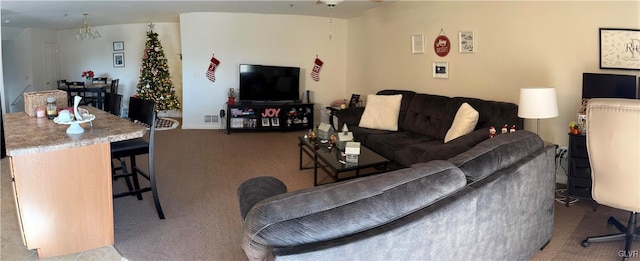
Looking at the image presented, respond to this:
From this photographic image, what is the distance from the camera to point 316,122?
7.80 metres

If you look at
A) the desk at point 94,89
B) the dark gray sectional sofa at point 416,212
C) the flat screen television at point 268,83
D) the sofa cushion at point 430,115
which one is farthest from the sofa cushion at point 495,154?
the desk at point 94,89

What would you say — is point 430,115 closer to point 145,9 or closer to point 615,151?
point 615,151

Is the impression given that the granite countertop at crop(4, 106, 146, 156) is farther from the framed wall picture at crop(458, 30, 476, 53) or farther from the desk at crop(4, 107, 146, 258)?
the framed wall picture at crop(458, 30, 476, 53)

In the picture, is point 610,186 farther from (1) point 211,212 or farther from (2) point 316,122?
(2) point 316,122

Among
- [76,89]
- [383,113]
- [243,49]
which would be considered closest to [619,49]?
[383,113]

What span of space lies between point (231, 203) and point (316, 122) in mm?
4426

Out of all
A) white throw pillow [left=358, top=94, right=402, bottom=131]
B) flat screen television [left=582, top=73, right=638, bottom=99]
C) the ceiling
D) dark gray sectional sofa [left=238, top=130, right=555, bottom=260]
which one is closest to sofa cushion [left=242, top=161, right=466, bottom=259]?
dark gray sectional sofa [left=238, top=130, right=555, bottom=260]

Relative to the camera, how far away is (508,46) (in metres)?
4.21

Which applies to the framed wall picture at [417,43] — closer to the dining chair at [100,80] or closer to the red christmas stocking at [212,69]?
the red christmas stocking at [212,69]

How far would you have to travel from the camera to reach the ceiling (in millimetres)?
5863

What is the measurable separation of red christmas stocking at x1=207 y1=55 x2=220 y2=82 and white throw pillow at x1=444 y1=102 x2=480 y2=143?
15.5ft

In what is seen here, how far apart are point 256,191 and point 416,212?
805mm

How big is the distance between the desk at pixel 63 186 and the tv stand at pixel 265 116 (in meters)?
4.27

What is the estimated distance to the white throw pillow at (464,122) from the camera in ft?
12.5
